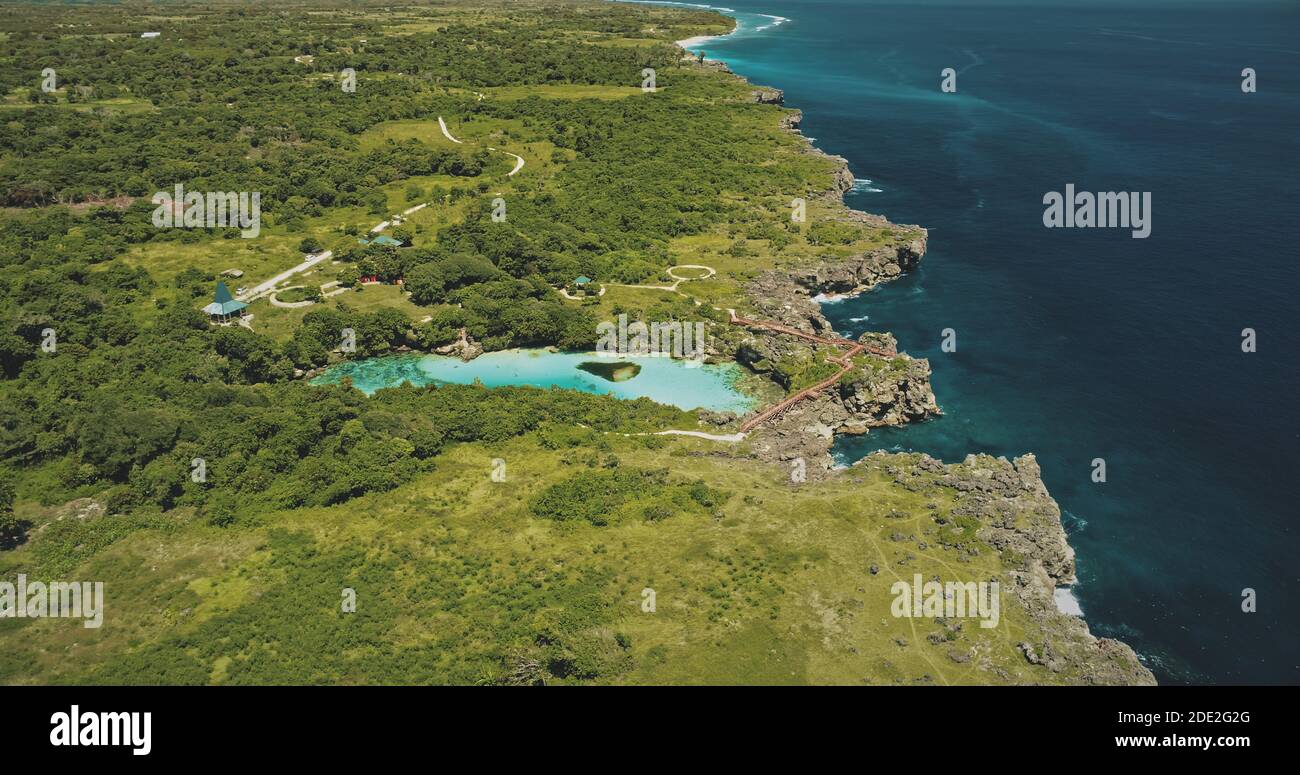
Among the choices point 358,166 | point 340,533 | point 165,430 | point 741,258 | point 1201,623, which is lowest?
point 1201,623

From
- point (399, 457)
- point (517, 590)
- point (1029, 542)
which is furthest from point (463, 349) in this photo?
point (1029, 542)

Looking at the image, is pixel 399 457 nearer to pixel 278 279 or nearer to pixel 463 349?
pixel 463 349

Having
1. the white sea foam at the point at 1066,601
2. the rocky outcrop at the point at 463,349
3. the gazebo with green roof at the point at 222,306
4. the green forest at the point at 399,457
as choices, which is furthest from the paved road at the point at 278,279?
the white sea foam at the point at 1066,601

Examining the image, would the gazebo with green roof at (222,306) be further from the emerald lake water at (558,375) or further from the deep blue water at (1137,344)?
the deep blue water at (1137,344)

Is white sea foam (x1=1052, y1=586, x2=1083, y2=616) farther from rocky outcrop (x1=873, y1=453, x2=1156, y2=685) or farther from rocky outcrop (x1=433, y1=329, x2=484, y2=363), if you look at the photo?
rocky outcrop (x1=433, y1=329, x2=484, y2=363)

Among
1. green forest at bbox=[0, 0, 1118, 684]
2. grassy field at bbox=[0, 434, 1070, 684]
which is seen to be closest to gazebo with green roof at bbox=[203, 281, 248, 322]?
green forest at bbox=[0, 0, 1118, 684]

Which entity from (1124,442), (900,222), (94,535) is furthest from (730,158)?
(94,535)

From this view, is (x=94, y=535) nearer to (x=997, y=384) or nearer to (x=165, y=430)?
(x=165, y=430)
